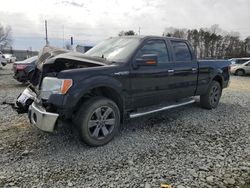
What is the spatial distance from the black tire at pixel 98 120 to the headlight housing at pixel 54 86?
16.9 inches

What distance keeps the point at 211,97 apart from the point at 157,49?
99.1 inches

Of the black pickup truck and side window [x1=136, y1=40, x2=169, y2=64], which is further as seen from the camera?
side window [x1=136, y1=40, x2=169, y2=64]

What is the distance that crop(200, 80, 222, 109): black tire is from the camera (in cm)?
681

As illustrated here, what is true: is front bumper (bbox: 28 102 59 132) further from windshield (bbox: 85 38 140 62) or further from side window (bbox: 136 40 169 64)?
side window (bbox: 136 40 169 64)

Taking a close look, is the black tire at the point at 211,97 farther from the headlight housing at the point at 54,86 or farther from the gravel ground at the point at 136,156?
the headlight housing at the point at 54,86

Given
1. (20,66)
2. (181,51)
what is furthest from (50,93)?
(20,66)

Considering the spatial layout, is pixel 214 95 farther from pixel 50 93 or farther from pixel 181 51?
pixel 50 93

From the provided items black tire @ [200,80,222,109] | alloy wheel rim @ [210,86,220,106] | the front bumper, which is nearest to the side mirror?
the front bumper

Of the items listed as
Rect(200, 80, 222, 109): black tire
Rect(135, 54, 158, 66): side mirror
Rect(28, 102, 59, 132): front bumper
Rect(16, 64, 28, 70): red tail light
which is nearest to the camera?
Rect(28, 102, 59, 132): front bumper

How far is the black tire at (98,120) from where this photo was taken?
4.05 m

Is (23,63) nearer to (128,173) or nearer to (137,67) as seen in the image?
(137,67)

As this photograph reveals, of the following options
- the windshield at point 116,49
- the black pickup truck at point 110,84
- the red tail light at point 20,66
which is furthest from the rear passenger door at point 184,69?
the red tail light at point 20,66

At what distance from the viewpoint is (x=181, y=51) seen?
19.3 feet

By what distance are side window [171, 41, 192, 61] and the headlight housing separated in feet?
8.92
